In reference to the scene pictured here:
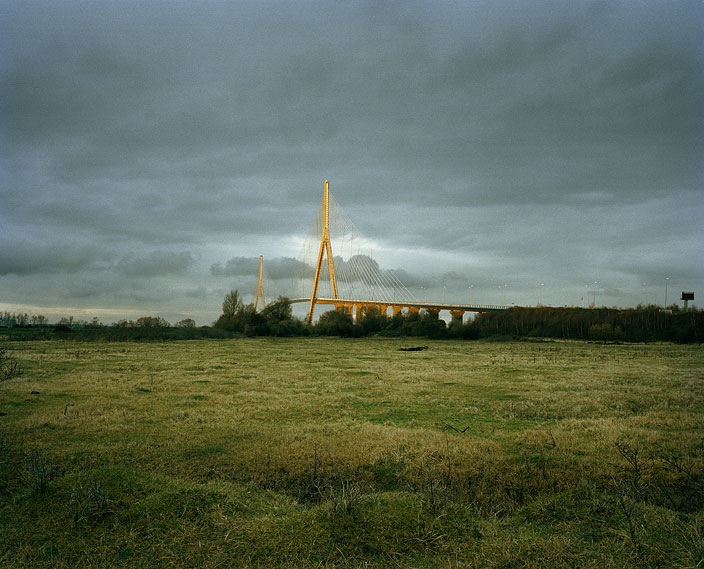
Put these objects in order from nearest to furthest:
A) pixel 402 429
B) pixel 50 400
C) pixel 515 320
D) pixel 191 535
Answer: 1. pixel 191 535
2. pixel 402 429
3. pixel 50 400
4. pixel 515 320

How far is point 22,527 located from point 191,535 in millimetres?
1574

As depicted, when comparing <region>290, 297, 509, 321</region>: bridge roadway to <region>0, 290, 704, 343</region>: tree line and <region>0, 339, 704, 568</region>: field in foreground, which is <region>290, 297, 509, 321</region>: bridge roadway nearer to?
<region>0, 290, 704, 343</region>: tree line

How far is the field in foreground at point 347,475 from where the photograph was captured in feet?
11.8

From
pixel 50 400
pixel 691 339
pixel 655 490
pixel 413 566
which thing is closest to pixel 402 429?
pixel 655 490

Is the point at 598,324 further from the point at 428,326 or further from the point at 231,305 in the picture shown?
the point at 231,305

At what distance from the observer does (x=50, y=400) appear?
36.2 ft

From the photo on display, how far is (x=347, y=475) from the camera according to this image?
6203 millimetres

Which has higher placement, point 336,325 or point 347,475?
point 336,325

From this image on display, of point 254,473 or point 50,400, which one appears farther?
point 50,400

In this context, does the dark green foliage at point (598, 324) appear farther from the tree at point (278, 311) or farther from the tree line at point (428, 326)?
the tree at point (278, 311)

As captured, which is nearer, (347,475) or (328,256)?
(347,475)

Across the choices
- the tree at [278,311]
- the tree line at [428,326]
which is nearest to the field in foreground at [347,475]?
the tree line at [428,326]

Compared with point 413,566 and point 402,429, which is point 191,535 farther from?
point 402,429

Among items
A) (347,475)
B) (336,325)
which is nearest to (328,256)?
(336,325)
